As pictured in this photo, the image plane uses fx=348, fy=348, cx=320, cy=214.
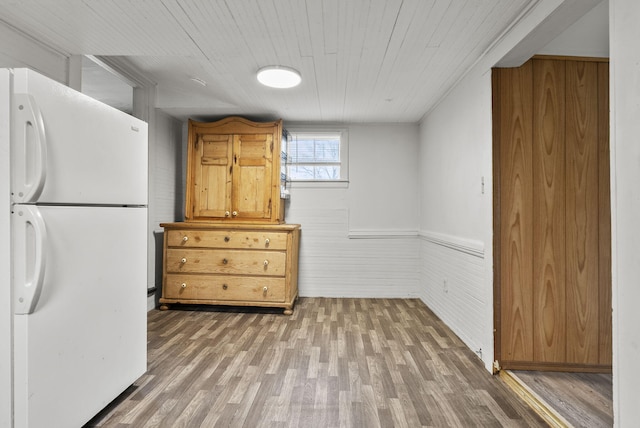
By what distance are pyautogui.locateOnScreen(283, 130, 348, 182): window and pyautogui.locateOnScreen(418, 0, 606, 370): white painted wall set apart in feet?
3.66

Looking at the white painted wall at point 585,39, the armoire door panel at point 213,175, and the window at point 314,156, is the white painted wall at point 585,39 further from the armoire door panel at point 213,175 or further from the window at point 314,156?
the armoire door panel at point 213,175

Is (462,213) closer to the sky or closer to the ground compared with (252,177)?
closer to the ground

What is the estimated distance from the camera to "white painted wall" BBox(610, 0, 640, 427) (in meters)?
1.13

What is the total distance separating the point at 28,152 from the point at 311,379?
1.78 meters

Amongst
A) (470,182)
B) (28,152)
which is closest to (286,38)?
(28,152)

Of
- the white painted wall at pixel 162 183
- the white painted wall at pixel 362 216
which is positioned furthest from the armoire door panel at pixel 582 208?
the white painted wall at pixel 162 183

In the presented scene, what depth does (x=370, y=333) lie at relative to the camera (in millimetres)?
2914

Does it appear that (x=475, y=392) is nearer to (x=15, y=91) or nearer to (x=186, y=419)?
(x=186, y=419)

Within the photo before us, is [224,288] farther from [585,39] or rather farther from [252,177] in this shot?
[585,39]

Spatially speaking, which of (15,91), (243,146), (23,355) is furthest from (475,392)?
(243,146)

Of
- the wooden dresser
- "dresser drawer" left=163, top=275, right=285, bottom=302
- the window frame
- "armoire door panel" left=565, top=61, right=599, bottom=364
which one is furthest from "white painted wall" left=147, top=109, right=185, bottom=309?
"armoire door panel" left=565, top=61, right=599, bottom=364

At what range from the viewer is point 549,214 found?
2.14 m

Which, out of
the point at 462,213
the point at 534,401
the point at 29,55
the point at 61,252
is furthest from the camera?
the point at 462,213

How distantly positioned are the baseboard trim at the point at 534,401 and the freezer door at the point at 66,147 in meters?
2.34
